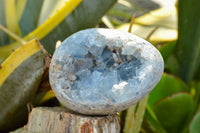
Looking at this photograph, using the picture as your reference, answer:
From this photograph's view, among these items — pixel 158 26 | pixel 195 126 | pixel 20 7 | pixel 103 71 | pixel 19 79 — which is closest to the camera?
pixel 103 71

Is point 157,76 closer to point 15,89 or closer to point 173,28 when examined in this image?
point 15,89

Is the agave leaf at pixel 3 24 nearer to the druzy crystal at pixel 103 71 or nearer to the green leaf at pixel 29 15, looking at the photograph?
the green leaf at pixel 29 15

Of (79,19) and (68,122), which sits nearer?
(68,122)

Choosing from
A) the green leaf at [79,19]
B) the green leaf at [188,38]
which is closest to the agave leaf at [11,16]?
the green leaf at [79,19]

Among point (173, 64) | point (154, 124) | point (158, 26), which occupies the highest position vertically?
point (158, 26)

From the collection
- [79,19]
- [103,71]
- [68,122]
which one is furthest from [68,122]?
[79,19]

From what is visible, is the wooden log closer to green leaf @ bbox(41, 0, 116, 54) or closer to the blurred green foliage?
the blurred green foliage

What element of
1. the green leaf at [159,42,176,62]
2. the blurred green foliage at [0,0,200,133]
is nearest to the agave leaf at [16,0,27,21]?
the blurred green foliage at [0,0,200,133]

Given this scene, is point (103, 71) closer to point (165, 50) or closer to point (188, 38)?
point (165, 50)
